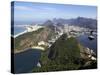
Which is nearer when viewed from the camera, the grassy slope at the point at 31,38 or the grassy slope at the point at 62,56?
the grassy slope at the point at 31,38

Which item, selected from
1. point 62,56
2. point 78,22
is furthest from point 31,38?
point 78,22

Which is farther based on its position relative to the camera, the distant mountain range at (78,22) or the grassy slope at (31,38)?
the distant mountain range at (78,22)

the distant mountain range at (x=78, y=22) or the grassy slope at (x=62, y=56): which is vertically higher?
the distant mountain range at (x=78, y=22)

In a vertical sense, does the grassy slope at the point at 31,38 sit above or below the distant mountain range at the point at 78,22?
below

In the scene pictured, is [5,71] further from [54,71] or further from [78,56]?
[78,56]

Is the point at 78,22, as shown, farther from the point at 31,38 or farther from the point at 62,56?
the point at 31,38

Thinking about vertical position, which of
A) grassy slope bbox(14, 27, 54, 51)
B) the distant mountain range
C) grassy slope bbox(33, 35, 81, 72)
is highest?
the distant mountain range

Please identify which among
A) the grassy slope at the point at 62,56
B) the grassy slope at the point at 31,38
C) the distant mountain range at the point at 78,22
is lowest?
the grassy slope at the point at 62,56

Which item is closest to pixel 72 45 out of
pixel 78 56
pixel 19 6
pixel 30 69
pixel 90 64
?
pixel 78 56
